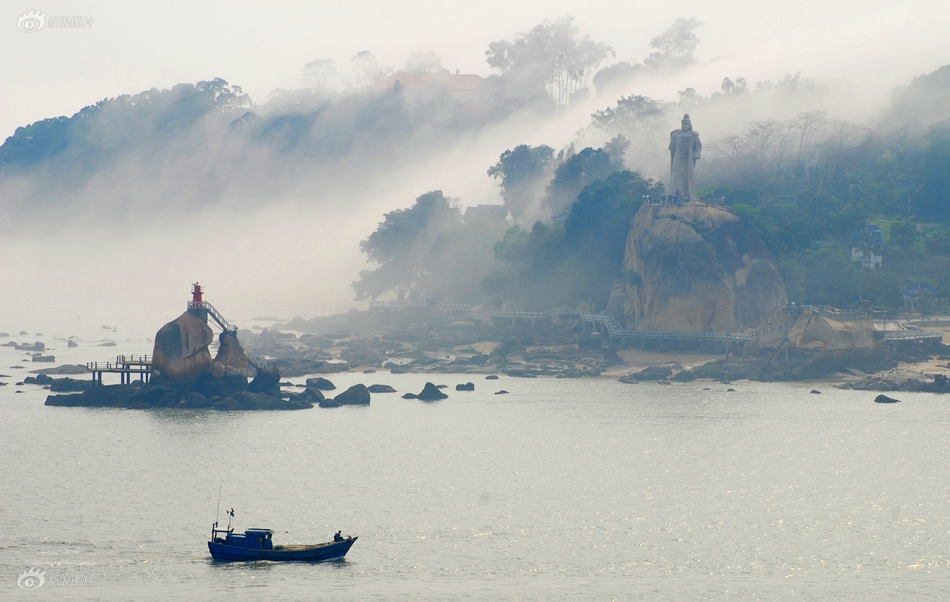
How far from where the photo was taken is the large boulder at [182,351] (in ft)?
266

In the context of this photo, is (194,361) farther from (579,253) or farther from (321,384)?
(579,253)

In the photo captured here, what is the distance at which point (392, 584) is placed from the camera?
44094 mm

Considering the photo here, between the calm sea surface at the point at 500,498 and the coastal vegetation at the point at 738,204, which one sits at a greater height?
the coastal vegetation at the point at 738,204

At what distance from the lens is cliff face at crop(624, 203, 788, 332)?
106188 millimetres

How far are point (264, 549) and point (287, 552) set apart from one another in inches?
32.9

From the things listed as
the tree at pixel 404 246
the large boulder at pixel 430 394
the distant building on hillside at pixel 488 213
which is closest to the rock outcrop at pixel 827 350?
the large boulder at pixel 430 394

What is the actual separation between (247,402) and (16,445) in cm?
1658

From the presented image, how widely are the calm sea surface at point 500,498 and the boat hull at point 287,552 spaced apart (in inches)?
18.6

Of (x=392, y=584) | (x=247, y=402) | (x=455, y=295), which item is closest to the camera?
(x=392, y=584)

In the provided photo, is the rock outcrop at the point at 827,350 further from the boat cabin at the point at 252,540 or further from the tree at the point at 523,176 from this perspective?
the tree at the point at 523,176

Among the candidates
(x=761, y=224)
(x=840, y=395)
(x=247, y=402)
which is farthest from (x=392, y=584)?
(x=761, y=224)

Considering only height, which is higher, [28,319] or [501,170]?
[501,170]

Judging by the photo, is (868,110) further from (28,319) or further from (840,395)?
(28,319)

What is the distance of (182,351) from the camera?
80938 mm
